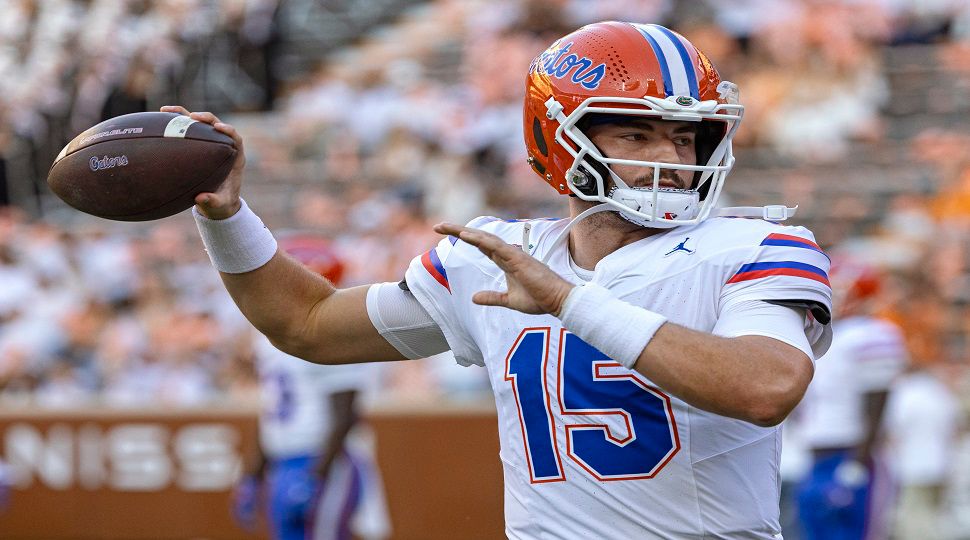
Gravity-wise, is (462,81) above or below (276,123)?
above

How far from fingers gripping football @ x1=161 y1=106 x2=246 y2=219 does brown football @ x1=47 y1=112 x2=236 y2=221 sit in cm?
2

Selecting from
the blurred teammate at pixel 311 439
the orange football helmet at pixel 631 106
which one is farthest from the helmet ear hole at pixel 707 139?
the blurred teammate at pixel 311 439

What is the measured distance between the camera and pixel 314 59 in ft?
43.2

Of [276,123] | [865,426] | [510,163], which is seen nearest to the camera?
[865,426]

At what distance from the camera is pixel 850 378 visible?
619 centimetres

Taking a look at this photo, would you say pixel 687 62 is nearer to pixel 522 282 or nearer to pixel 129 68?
pixel 522 282

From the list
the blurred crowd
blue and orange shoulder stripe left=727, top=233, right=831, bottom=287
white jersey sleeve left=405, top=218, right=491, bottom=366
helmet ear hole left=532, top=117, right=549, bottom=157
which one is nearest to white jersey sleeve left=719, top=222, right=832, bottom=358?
blue and orange shoulder stripe left=727, top=233, right=831, bottom=287

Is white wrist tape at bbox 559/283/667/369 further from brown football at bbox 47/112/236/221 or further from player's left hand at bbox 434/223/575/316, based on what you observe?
brown football at bbox 47/112/236/221

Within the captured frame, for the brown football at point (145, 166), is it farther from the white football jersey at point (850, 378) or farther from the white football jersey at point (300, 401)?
the white football jersey at point (850, 378)

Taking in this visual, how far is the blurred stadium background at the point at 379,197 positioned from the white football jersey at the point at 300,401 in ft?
4.90

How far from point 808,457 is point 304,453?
7.68 feet

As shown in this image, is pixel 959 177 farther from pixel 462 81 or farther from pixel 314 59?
pixel 314 59

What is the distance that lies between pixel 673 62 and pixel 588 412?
2.19ft

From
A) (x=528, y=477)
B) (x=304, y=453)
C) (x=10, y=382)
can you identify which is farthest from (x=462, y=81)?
(x=528, y=477)
